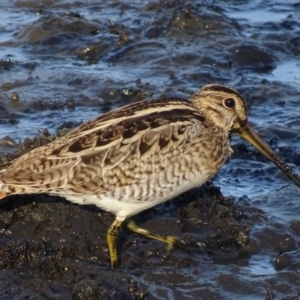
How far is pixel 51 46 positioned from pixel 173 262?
14.9 feet

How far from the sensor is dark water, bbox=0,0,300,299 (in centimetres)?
655

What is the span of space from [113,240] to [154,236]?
0.34m

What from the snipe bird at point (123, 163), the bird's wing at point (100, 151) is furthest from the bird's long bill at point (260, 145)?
the bird's wing at point (100, 151)

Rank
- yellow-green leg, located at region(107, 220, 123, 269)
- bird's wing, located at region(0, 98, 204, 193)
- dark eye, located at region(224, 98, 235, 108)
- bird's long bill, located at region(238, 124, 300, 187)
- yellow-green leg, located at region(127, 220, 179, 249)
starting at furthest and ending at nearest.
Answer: bird's long bill, located at region(238, 124, 300, 187) → dark eye, located at region(224, 98, 235, 108) → yellow-green leg, located at region(127, 220, 179, 249) → yellow-green leg, located at region(107, 220, 123, 269) → bird's wing, located at region(0, 98, 204, 193)

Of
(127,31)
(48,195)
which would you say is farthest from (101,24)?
(48,195)

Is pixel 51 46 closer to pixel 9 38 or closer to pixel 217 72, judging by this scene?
pixel 9 38

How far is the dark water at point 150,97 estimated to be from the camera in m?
6.55

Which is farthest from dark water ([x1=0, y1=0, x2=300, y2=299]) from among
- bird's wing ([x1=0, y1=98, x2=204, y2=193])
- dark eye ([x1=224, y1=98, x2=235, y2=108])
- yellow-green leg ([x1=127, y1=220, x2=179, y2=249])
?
dark eye ([x1=224, y1=98, x2=235, y2=108])

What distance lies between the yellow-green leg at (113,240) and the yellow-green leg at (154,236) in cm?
20

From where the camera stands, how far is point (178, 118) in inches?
264

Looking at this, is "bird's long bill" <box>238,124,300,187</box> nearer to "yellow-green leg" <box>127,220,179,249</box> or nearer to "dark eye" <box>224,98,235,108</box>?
"dark eye" <box>224,98,235,108</box>

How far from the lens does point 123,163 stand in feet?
21.4

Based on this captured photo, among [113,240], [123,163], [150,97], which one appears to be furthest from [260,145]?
[150,97]

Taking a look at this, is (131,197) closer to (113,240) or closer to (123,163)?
(123,163)
